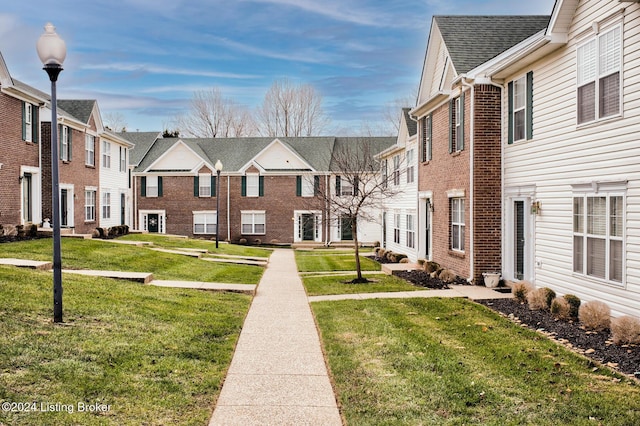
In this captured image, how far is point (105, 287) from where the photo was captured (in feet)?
40.8

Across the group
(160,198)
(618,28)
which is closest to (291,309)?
(618,28)

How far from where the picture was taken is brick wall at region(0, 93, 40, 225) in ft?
74.1

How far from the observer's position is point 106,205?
3553 centimetres

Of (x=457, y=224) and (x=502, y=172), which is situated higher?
(x=502, y=172)

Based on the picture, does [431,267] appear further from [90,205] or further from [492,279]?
[90,205]

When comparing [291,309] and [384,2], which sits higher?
[384,2]

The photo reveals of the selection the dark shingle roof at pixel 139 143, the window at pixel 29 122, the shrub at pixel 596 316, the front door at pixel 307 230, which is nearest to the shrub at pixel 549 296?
the shrub at pixel 596 316

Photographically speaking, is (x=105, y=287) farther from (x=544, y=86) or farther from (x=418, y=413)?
(x=544, y=86)

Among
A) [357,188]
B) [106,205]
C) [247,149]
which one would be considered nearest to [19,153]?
[106,205]

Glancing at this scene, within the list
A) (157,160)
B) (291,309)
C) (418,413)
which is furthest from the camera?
(157,160)

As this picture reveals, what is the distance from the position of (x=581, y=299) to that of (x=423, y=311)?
3087mm

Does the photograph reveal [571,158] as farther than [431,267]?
No

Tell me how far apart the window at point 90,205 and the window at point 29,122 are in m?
6.97

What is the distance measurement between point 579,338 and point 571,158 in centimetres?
414
